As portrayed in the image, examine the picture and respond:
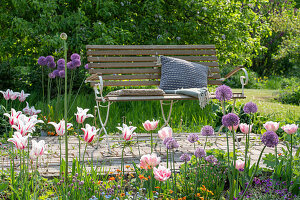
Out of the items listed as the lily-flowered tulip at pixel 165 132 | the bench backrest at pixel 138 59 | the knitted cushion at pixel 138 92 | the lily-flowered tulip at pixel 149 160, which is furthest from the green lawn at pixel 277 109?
the lily-flowered tulip at pixel 149 160

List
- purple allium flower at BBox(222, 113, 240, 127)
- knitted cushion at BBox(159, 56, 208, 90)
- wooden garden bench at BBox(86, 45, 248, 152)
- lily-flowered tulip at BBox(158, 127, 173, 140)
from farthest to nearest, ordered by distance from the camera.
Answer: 1. wooden garden bench at BBox(86, 45, 248, 152)
2. knitted cushion at BBox(159, 56, 208, 90)
3. lily-flowered tulip at BBox(158, 127, 173, 140)
4. purple allium flower at BBox(222, 113, 240, 127)

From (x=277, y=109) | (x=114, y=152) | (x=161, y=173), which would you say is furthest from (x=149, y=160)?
(x=277, y=109)

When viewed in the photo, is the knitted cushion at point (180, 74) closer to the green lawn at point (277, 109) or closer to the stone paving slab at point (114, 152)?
the stone paving slab at point (114, 152)

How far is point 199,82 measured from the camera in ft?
13.9

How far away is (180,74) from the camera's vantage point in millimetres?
4219

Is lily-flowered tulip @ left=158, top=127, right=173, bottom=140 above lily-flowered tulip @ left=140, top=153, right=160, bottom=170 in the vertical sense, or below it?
above

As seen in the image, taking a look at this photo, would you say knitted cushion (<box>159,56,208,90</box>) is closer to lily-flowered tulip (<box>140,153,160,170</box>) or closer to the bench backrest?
the bench backrest

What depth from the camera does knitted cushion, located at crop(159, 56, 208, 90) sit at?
Answer: 4184 mm

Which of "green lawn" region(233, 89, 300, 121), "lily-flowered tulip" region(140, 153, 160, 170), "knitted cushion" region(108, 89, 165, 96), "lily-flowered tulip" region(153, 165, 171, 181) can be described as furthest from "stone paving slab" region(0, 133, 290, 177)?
"green lawn" region(233, 89, 300, 121)

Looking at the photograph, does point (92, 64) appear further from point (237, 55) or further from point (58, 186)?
point (237, 55)

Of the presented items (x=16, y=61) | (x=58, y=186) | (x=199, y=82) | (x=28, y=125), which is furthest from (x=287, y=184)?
(x=16, y=61)

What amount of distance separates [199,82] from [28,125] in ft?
9.50

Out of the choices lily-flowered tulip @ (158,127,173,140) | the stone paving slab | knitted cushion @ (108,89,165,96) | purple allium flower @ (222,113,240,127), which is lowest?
the stone paving slab

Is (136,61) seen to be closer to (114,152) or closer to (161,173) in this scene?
(114,152)
